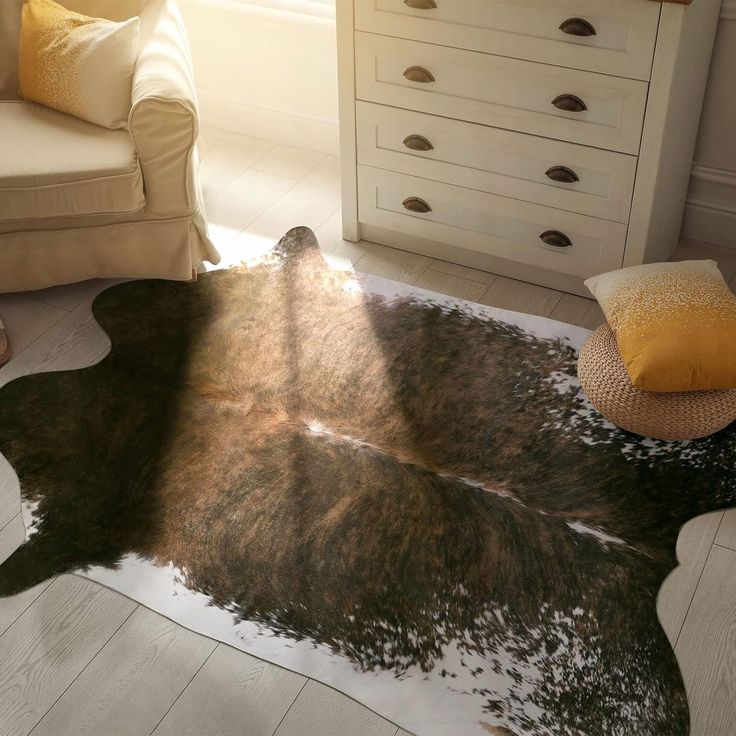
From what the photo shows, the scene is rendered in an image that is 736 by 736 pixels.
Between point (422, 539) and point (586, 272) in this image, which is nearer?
point (422, 539)

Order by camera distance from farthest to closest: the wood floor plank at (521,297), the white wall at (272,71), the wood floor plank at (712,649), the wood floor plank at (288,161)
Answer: the wood floor plank at (288,161)
the white wall at (272,71)
the wood floor plank at (521,297)
the wood floor plank at (712,649)

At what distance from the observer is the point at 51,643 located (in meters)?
1.80

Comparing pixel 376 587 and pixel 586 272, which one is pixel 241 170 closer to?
Answer: pixel 586 272

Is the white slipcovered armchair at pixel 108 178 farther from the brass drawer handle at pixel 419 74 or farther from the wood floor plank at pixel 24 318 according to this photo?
the brass drawer handle at pixel 419 74

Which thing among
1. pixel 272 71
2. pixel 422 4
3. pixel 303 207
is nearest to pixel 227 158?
pixel 272 71

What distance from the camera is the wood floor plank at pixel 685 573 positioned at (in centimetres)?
180

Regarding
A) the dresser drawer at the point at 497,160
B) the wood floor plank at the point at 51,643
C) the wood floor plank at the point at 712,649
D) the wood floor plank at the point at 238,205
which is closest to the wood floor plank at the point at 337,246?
the wood floor plank at the point at 238,205

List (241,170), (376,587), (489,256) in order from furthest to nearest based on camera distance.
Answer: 1. (241,170)
2. (489,256)
3. (376,587)

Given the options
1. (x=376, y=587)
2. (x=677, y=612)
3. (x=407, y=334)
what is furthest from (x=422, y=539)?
(x=407, y=334)

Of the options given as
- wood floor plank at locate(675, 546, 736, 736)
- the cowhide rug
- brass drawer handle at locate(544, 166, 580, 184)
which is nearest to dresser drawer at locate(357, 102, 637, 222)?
brass drawer handle at locate(544, 166, 580, 184)

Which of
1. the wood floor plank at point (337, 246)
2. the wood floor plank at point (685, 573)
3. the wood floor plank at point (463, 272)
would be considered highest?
the wood floor plank at point (337, 246)

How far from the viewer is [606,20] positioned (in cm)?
215

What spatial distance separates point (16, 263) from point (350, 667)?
5.03 ft

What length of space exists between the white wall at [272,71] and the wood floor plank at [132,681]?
6.53ft
